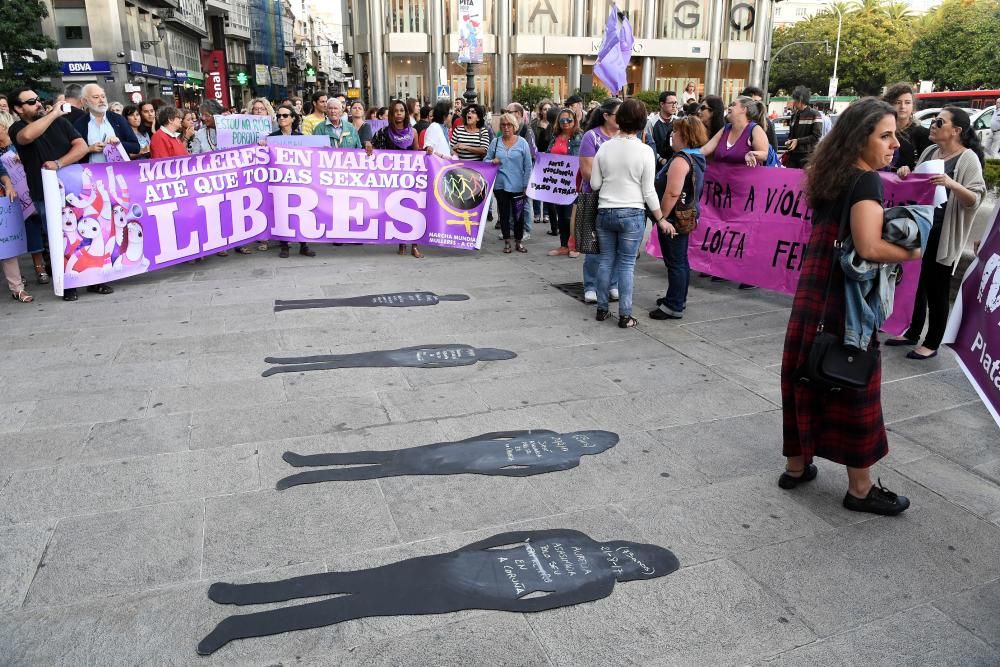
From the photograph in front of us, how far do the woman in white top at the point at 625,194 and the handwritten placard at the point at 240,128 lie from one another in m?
9.21

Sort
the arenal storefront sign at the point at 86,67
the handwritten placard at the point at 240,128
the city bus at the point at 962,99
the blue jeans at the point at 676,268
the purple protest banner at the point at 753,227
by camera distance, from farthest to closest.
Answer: the arenal storefront sign at the point at 86,67 < the city bus at the point at 962,99 < the handwritten placard at the point at 240,128 < the purple protest banner at the point at 753,227 < the blue jeans at the point at 676,268

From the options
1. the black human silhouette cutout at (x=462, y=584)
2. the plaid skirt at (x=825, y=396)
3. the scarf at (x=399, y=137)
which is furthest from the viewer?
the scarf at (x=399, y=137)

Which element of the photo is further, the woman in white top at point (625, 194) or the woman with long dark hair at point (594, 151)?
the woman with long dark hair at point (594, 151)

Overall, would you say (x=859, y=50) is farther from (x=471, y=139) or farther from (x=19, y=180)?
(x=19, y=180)

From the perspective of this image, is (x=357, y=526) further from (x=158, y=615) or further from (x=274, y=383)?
(x=274, y=383)

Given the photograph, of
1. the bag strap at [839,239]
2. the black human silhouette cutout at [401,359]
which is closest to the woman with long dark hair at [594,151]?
the black human silhouette cutout at [401,359]

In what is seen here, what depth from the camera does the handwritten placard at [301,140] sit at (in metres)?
9.30

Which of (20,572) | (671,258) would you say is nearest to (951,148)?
(671,258)

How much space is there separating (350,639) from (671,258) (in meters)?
4.72

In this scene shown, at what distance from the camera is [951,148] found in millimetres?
5293

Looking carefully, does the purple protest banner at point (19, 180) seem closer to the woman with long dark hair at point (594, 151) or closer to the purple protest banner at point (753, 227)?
the woman with long dark hair at point (594, 151)

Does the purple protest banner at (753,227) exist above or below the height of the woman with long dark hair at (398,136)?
below

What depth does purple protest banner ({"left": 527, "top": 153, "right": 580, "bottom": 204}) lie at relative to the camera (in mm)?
9664

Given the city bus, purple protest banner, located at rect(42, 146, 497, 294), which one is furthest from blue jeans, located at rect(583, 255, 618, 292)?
the city bus
